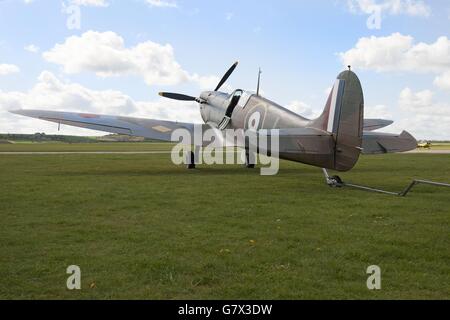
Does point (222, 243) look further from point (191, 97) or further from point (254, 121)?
point (191, 97)

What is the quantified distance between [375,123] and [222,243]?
789 inches

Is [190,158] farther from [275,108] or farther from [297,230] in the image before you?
[297,230]

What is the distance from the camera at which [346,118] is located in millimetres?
11812

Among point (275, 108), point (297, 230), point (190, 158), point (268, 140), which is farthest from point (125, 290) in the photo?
point (190, 158)

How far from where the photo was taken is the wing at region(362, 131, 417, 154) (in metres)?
15.7

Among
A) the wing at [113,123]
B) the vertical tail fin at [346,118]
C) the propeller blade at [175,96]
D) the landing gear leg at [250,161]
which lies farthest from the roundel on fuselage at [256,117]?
the propeller blade at [175,96]

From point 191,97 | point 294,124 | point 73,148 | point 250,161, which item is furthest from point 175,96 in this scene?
point 73,148

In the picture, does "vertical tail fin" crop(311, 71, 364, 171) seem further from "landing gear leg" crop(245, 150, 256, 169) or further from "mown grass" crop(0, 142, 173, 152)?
"mown grass" crop(0, 142, 173, 152)

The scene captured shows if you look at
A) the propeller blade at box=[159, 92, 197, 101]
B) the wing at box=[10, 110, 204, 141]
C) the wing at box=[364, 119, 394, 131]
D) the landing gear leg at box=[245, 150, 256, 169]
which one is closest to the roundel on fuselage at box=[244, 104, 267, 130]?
the landing gear leg at box=[245, 150, 256, 169]

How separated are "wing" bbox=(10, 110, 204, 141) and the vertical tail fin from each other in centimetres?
854

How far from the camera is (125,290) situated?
4629 mm

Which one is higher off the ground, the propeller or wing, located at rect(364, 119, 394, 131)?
the propeller

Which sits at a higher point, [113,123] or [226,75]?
[226,75]
